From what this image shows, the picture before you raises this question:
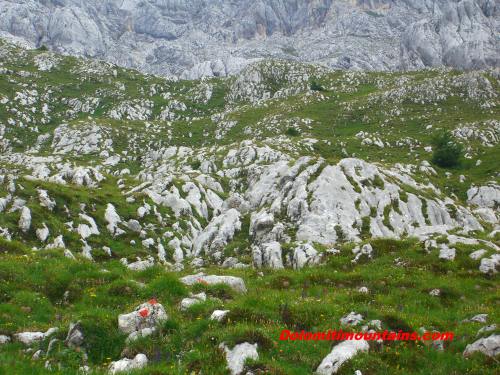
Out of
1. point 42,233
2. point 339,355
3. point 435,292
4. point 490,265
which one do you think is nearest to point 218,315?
point 339,355

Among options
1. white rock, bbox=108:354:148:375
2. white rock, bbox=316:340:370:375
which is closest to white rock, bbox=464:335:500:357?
white rock, bbox=316:340:370:375

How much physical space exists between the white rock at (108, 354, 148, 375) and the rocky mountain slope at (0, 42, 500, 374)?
6cm

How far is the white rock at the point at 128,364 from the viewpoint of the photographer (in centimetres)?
1003

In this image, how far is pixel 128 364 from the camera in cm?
1062

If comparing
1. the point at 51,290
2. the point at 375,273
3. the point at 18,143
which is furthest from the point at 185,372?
the point at 18,143

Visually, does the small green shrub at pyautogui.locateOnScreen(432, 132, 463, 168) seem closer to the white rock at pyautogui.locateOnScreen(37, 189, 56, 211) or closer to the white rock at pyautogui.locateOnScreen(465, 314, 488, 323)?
the white rock at pyautogui.locateOnScreen(37, 189, 56, 211)

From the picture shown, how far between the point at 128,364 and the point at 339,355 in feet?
18.8

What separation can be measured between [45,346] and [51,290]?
566cm

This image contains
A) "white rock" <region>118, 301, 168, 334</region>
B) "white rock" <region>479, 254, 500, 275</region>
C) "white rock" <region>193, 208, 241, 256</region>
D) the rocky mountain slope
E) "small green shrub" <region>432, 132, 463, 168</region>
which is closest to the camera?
the rocky mountain slope

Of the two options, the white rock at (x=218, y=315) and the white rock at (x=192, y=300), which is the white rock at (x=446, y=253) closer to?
the white rock at (x=192, y=300)

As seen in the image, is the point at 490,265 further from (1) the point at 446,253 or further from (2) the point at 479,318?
(2) the point at 479,318

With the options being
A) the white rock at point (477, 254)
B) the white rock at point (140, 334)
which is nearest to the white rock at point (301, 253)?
the white rock at point (477, 254)

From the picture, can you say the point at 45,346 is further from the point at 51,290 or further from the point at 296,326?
the point at 296,326

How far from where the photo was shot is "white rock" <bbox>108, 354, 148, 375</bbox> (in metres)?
10.0
